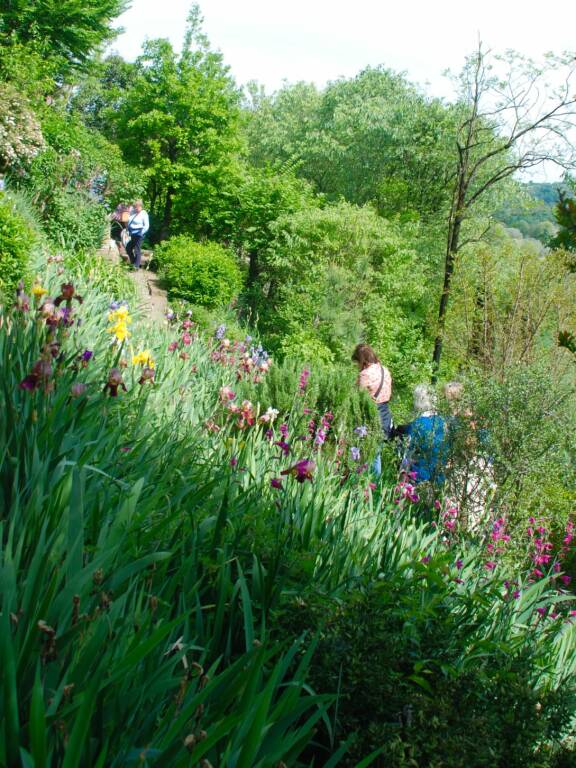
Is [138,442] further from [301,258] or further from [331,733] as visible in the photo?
[301,258]

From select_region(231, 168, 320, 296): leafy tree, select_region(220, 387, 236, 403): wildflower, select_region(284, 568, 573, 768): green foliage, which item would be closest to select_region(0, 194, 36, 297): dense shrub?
select_region(220, 387, 236, 403): wildflower

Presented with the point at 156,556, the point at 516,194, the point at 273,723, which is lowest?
the point at 273,723

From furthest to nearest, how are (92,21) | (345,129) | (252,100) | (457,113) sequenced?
1. (252,100)
2. (92,21)
3. (345,129)
4. (457,113)

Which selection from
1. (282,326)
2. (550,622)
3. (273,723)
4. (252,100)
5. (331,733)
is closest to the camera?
(273,723)

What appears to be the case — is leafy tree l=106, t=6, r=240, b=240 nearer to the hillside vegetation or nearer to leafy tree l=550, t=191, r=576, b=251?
the hillside vegetation

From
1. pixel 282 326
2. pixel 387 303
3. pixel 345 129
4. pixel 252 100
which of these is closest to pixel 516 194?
pixel 345 129

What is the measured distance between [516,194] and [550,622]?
22340mm

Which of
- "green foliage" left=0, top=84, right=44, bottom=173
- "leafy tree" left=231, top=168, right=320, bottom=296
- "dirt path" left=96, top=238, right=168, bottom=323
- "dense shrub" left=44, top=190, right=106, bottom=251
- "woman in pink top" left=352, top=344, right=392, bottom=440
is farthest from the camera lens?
"leafy tree" left=231, top=168, right=320, bottom=296

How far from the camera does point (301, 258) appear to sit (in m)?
15.5

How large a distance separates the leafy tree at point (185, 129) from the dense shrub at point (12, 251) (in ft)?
45.1

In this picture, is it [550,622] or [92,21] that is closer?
[550,622]

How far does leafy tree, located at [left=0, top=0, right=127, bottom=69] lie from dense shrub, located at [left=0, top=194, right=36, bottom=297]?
20.5 m

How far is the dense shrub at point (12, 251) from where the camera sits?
7.70 metres

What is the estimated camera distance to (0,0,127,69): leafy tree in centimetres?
2645
